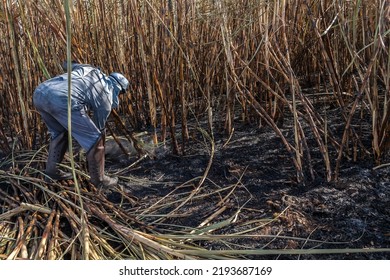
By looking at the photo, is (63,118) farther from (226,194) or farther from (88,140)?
(226,194)

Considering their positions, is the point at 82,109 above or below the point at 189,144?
above

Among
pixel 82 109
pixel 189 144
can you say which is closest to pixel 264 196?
pixel 189 144

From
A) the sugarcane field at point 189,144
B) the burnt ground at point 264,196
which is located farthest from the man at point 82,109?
the burnt ground at point 264,196

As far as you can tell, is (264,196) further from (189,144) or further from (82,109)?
(82,109)

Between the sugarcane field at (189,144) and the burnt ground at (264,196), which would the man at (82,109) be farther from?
the burnt ground at (264,196)

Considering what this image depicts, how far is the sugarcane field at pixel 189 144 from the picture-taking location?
163 centimetres

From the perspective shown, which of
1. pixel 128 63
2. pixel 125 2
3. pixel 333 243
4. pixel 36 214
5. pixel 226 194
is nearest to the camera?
pixel 333 243

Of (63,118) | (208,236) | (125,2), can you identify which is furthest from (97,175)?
(125,2)

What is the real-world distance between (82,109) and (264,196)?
31.7 inches

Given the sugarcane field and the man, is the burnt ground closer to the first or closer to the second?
the sugarcane field

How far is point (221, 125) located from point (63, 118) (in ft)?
3.26

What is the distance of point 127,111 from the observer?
8.93 ft

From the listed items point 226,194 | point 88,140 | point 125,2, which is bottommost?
point 226,194

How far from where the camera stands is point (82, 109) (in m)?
1.85
